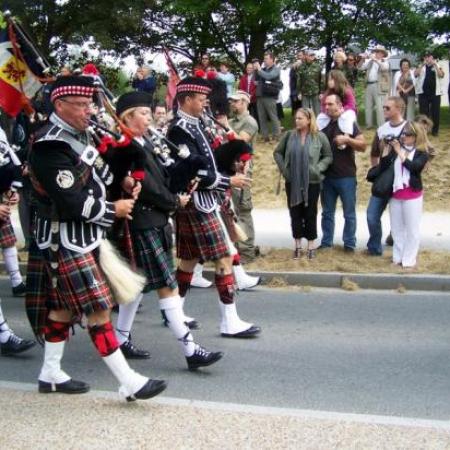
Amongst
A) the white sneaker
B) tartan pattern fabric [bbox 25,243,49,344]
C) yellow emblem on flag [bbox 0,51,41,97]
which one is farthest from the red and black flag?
the white sneaker

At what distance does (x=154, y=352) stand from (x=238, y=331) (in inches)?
27.5

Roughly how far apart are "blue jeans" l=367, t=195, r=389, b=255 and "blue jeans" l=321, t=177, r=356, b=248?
0.21 metres

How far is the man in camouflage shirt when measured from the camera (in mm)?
14727

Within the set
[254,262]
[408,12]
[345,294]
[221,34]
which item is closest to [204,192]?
[345,294]

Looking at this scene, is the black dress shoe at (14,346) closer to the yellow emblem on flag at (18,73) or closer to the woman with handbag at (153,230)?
the woman with handbag at (153,230)

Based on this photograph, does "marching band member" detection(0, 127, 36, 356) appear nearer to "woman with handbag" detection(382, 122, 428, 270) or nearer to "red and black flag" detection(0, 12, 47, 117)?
"red and black flag" detection(0, 12, 47, 117)

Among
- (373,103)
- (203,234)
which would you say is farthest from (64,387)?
(373,103)

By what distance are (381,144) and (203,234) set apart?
3.70 metres

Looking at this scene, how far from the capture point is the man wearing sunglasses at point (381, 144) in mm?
8250

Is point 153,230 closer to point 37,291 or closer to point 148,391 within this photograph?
point 37,291

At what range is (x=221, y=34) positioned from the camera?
20344 millimetres

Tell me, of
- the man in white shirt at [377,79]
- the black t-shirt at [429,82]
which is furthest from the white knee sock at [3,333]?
the black t-shirt at [429,82]

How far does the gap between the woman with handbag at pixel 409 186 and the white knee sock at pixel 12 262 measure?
13.3 feet

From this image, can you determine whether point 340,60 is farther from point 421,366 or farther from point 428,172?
point 421,366
